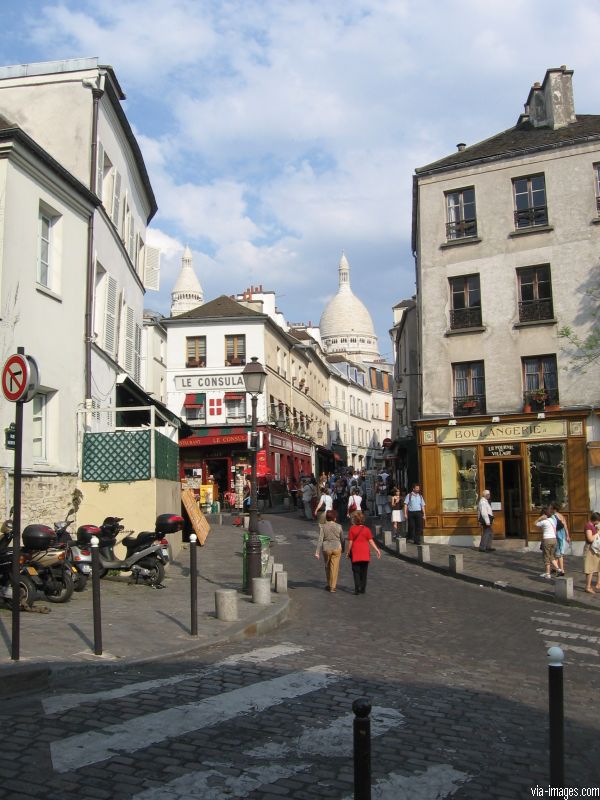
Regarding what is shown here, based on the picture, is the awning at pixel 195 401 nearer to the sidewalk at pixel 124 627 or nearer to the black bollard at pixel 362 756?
the sidewalk at pixel 124 627

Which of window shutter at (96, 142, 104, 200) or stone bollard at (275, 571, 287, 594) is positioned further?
window shutter at (96, 142, 104, 200)

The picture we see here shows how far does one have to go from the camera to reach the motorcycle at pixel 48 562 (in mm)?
10609

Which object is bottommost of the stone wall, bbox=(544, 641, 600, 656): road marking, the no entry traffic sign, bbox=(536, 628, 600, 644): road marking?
bbox=(536, 628, 600, 644): road marking

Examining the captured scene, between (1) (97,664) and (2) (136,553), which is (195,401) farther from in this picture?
(1) (97,664)

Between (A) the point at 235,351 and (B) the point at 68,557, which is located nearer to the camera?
(B) the point at 68,557

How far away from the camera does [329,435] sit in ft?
232

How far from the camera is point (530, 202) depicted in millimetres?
24281

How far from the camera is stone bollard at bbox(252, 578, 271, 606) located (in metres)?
11.9

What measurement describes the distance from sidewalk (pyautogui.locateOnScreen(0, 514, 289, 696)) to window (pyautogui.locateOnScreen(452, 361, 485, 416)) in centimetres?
1191

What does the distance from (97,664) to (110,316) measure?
11854 millimetres

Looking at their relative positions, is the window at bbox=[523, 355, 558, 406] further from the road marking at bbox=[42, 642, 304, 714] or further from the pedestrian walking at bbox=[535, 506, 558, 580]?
the road marking at bbox=[42, 642, 304, 714]

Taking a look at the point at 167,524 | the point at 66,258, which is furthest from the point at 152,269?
the point at 167,524

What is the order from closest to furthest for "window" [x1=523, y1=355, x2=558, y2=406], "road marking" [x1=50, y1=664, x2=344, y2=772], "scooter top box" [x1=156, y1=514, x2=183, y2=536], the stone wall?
1. "road marking" [x1=50, y1=664, x2=344, y2=772]
2. the stone wall
3. "scooter top box" [x1=156, y1=514, x2=183, y2=536]
4. "window" [x1=523, y1=355, x2=558, y2=406]

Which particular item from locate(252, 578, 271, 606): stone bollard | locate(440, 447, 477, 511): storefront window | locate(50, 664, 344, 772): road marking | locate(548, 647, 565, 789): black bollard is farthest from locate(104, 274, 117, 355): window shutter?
locate(548, 647, 565, 789): black bollard
